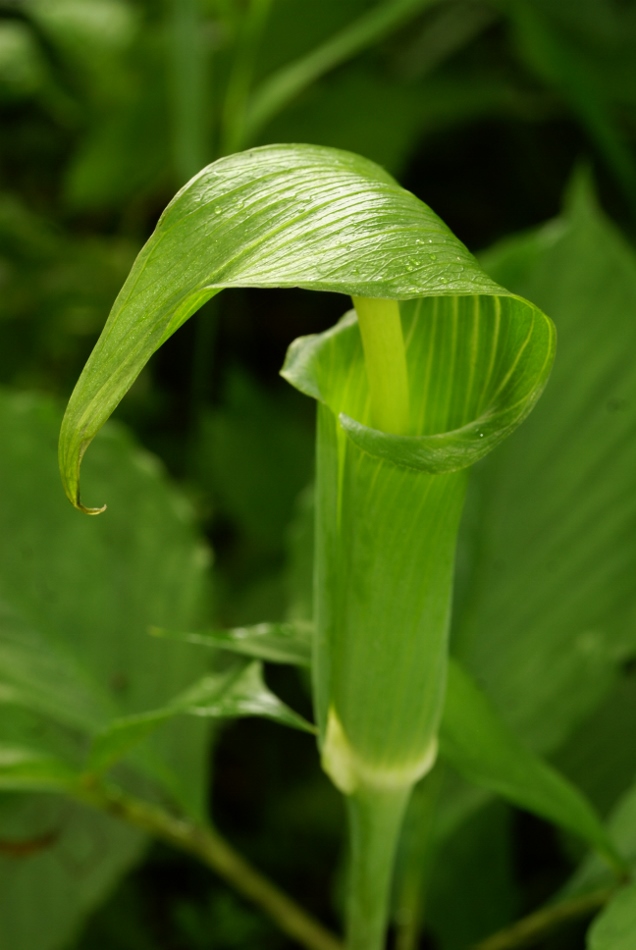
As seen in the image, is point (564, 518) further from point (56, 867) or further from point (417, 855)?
point (56, 867)

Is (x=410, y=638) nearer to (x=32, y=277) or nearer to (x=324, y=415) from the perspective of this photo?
(x=324, y=415)

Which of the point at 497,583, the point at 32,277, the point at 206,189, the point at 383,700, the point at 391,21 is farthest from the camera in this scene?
the point at 32,277

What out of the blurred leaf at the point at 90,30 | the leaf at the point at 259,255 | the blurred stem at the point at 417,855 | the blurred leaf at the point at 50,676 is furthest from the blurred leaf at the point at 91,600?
the blurred leaf at the point at 90,30

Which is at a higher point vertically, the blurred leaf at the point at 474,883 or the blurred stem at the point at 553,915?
the blurred stem at the point at 553,915

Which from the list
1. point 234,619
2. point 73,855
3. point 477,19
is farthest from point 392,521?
point 477,19

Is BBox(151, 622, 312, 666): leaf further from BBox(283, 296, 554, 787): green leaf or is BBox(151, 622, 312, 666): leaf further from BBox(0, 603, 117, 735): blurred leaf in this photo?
BBox(0, 603, 117, 735): blurred leaf

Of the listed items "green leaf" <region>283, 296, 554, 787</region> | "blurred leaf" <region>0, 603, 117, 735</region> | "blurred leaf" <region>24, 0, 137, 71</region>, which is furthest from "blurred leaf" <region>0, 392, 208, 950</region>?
"blurred leaf" <region>24, 0, 137, 71</region>

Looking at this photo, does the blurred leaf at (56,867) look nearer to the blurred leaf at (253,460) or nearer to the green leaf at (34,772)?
the green leaf at (34,772)
